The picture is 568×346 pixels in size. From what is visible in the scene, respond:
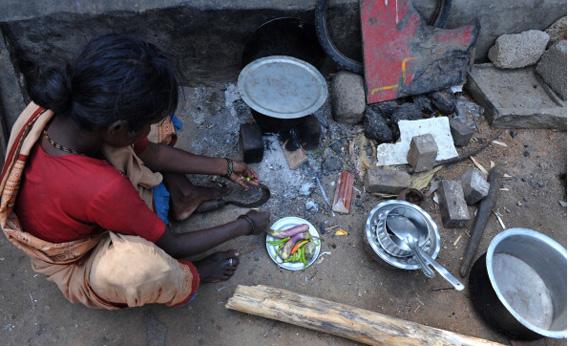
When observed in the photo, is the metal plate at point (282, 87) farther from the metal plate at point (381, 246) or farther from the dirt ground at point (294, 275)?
the metal plate at point (381, 246)

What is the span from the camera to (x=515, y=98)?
11.5 ft

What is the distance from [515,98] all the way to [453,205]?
1253 mm

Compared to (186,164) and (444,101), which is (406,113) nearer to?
(444,101)

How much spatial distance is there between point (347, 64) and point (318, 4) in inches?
20.9

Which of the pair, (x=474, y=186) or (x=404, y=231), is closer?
(x=404, y=231)

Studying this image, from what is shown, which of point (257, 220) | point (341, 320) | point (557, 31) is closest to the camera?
point (341, 320)

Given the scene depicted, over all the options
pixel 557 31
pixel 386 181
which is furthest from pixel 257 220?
pixel 557 31

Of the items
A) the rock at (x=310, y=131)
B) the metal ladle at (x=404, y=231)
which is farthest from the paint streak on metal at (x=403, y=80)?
the metal ladle at (x=404, y=231)

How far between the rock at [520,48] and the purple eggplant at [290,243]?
7.38 feet

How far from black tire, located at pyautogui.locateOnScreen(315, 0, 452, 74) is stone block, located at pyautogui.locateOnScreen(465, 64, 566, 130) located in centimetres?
57

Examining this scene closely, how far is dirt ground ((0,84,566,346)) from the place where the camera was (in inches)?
95.3

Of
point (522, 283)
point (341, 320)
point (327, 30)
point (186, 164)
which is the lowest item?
point (522, 283)

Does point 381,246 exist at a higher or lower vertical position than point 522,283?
higher

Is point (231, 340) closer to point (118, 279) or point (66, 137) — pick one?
point (118, 279)
